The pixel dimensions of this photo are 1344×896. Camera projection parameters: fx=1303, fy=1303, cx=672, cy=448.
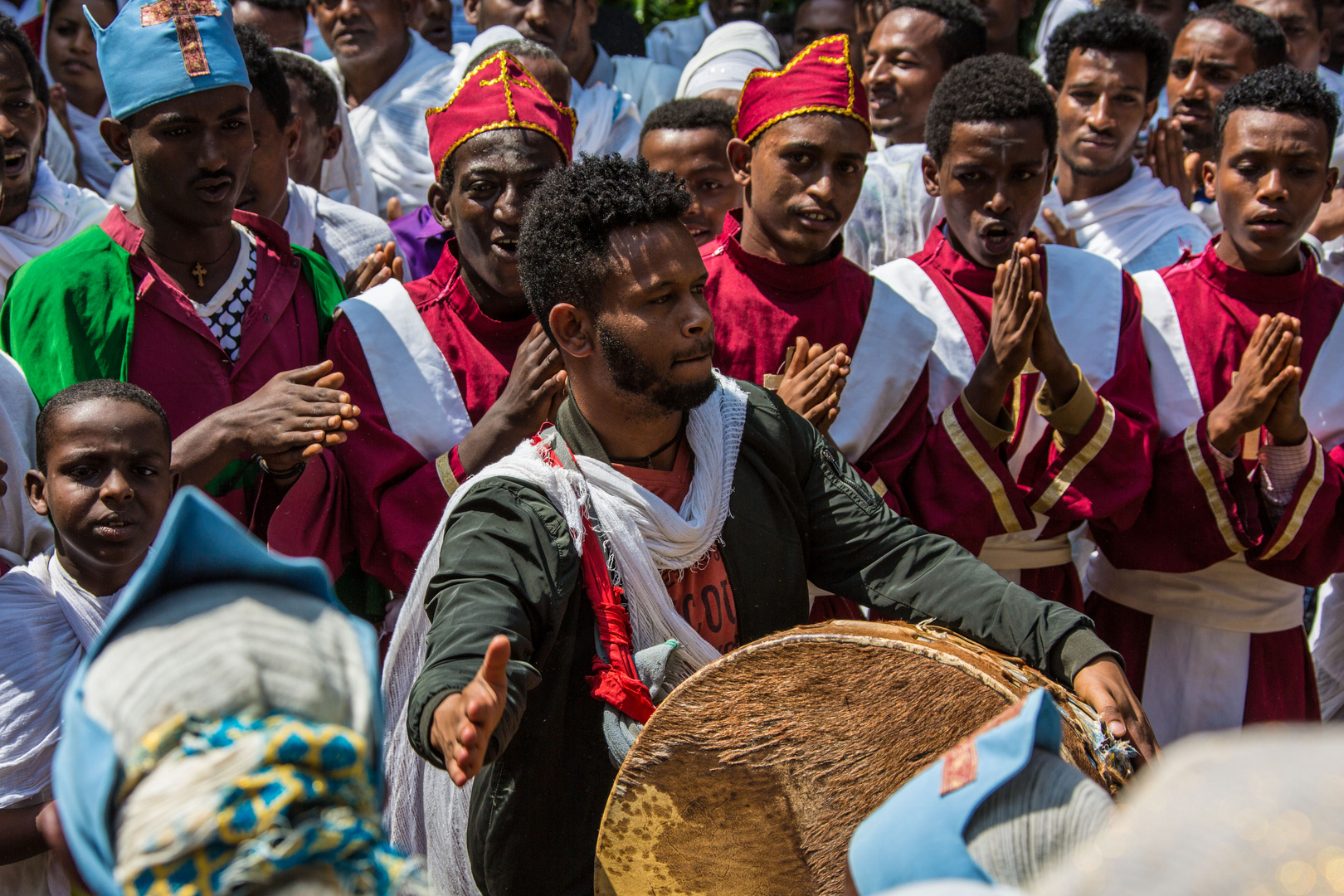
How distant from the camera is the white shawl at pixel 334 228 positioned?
4719 millimetres

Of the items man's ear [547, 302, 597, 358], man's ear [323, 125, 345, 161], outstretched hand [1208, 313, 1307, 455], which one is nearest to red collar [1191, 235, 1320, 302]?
outstretched hand [1208, 313, 1307, 455]

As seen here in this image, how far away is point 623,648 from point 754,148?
2101mm

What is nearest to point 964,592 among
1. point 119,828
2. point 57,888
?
point 119,828

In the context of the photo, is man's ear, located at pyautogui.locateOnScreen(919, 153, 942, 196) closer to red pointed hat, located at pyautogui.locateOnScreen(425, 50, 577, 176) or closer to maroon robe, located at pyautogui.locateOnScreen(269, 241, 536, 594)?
red pointed hat, located at pyautogui.locateOnScreen(425, 50, 577, 176)

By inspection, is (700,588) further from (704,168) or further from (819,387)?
(704,168)

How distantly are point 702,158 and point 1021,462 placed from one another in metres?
1.95

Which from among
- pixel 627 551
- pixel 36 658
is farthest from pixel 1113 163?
pixel 36 658

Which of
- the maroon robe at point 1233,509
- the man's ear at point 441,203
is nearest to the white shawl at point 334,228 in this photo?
the man's ear at point 441,203

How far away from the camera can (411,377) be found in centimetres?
372

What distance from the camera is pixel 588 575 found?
2.74 meters

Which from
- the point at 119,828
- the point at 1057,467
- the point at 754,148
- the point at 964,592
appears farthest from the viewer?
the point at 754,148

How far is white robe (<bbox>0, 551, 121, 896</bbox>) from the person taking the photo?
2850 millimetres

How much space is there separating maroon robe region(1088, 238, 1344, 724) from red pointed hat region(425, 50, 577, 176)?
2.13 meters

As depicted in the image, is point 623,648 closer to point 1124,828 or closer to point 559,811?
point 559,811
